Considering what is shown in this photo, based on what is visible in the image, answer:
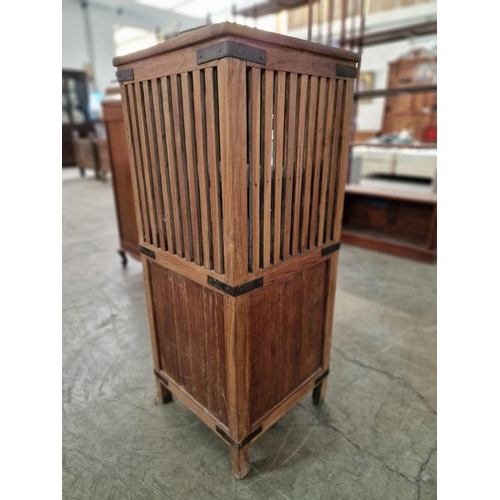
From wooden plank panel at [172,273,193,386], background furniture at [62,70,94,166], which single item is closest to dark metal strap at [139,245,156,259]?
wooden plank panel at [172,273,193,386]

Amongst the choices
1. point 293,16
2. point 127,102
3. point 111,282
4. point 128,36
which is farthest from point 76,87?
point 127,102

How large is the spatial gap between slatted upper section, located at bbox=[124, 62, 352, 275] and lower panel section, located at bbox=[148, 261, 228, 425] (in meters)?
0.13

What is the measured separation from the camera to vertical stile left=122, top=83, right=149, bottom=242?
1236 millimetres

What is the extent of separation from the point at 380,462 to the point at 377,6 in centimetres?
949

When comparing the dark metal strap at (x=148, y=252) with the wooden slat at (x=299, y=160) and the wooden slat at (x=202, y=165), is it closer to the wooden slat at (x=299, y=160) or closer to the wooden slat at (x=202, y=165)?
the wooden slat at (x=202, y=165)

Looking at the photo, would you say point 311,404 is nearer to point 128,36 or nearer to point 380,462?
point 380,462

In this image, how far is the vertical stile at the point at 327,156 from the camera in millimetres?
1185

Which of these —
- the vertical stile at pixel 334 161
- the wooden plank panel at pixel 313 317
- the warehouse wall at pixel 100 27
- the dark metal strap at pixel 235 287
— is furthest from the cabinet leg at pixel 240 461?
the warehouse wall at pixel 100 27

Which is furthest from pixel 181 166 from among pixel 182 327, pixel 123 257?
pixel 123 257

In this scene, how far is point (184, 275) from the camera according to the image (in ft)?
4.08

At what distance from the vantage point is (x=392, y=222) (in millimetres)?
3672

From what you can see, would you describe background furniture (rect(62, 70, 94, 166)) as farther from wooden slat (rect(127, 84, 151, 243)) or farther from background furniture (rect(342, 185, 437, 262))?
wooden slat (rect(127, 84, 151, 243))

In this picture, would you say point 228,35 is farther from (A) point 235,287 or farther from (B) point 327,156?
(A) point 235,287

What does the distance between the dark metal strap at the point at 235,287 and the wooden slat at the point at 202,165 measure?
0.17ft
